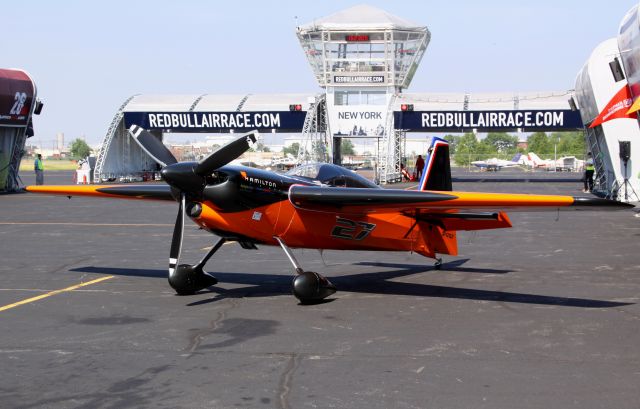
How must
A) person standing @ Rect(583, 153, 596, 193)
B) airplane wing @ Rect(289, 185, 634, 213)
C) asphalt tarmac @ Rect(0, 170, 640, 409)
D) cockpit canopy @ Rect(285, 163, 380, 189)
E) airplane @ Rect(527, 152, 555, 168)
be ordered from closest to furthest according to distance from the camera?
asphalt tarmac @ Rect(0, 170, 640, 409), airplane wing @ Rect(289, 185, 634, 213), cockpit canopy @ Rect(285, 163, 380, 189), person standing @ Rect(583, 153, 596, 193), airplane @ Rect(527, 152, 555, 168)

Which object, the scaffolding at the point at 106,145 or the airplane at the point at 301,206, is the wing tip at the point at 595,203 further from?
the scaffolding at the point at 106,145

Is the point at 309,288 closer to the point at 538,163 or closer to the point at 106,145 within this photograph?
the point at 106,145

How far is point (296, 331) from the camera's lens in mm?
9766

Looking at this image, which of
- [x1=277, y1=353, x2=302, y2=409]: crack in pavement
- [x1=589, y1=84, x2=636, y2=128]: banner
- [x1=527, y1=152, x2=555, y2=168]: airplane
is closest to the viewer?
[x1=277, y1=353, x2=302, y2=409]: crack in pavement

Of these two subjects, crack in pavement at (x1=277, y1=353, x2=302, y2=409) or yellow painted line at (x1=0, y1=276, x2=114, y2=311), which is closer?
crack in pavement at (x1=277, y1=353, x2=302, y2=409)

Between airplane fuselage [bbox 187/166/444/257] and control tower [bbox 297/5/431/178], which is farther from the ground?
control tower [bbox 297/5/431/178]

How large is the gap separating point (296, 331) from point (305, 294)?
1.79m

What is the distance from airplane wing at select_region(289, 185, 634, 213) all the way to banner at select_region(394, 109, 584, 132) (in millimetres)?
46188

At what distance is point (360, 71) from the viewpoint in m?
61.0

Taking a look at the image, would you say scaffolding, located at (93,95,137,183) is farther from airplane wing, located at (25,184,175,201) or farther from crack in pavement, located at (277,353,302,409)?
crack in pavement, located at (277,353,302,409)

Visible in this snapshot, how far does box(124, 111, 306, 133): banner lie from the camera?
58469mm

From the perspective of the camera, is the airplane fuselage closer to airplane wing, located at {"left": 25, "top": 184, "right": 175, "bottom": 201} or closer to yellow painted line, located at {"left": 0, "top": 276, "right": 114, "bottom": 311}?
airplane wing, located at {"left": 25, "top": 184, "right": 175, "bottom": 201}

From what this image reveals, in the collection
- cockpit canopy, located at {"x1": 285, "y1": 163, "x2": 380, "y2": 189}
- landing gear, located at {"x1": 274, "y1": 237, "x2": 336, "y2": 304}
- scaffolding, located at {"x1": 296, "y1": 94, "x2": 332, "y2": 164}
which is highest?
scaffolding, located at {"x1": 296, "y1": 94, "x2": 332, "y2": 164}

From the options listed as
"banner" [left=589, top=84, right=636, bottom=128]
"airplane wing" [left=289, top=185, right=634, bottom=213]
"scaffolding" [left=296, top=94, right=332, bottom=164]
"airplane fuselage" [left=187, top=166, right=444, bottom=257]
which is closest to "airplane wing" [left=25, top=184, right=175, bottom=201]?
"airplane fuselage" [left=187, top=166, right=444, bottom=257]
